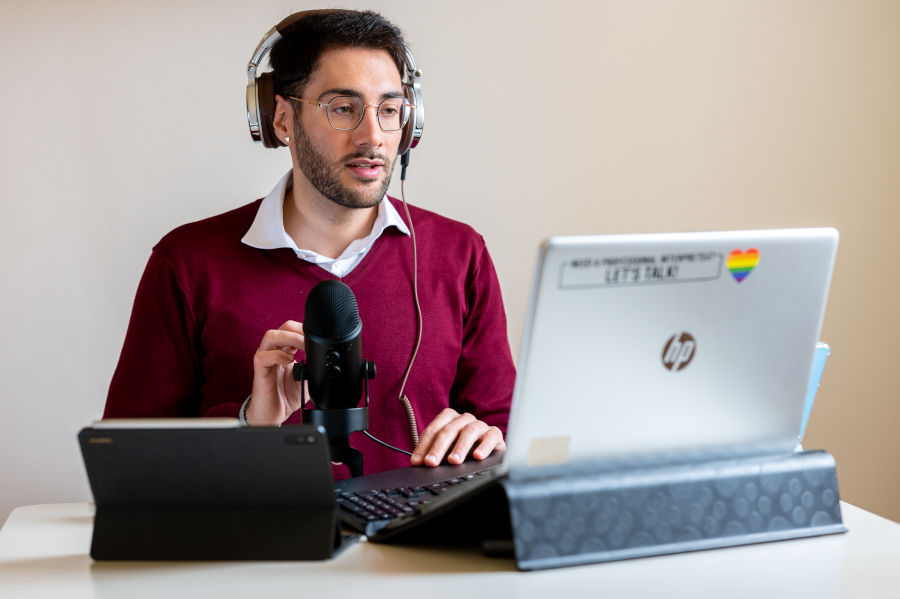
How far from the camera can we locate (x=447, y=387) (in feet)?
6.08

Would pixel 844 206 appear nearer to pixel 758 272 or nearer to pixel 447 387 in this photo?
pixel 447 387

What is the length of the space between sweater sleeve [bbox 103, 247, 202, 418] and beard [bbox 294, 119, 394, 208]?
0.35 metres

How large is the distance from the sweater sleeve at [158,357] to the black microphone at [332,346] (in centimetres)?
64

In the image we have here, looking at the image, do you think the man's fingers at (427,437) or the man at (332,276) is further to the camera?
the man at (332,276)

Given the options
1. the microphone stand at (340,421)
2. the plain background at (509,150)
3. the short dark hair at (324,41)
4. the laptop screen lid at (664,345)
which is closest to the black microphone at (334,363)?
the microphone stand at (340,421)

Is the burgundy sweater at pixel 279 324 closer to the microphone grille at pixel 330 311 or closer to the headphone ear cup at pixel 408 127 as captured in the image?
the headphone ear cup at pixel 408 127

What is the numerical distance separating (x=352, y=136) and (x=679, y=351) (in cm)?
106

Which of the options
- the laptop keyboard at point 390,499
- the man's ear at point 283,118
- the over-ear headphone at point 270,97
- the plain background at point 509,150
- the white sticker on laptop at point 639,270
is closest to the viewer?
the white sticker on laptop at point 639,270

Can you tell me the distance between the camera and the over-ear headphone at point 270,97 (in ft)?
5.48

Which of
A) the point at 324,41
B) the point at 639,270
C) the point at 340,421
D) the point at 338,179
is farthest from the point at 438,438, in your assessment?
the point at 324,41

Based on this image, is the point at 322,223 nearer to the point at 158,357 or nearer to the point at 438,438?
the point at 158,357

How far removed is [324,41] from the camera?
1.81 meters

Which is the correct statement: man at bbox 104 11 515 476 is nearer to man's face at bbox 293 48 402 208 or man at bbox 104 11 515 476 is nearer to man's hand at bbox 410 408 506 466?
man's face at bbox 293 48 402 208

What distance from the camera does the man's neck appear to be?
73.1 inches
